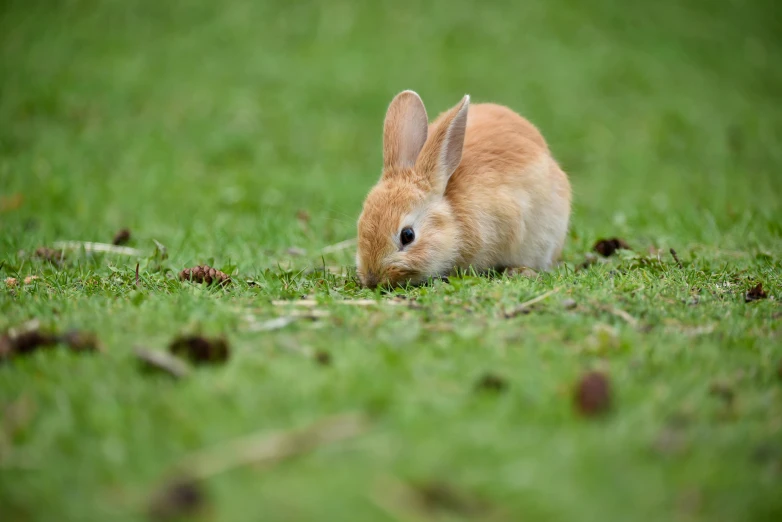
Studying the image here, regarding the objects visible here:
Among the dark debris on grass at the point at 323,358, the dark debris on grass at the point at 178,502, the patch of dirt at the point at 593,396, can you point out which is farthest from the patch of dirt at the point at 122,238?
the patch of dirt at the point at 593,396

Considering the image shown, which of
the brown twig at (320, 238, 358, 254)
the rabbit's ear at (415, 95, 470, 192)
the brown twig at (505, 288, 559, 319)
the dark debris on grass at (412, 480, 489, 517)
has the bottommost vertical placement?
the brown twig at (320, 238, 358, 254)

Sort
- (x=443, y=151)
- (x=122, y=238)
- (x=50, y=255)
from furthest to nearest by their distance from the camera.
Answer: (x=122, y=238) < (x=50, y=255) < (x=443, y=151)

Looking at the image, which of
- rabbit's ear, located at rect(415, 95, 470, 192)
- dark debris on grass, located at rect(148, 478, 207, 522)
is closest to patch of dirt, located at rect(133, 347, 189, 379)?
dark debris on grass, located at rect(148, 478, 207, 522)

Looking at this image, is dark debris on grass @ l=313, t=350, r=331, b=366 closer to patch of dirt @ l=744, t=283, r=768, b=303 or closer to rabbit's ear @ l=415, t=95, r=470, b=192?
rabbit's ear @ l=415, t=95, r=470, b=192

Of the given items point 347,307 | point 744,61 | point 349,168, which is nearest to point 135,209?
point 349,168

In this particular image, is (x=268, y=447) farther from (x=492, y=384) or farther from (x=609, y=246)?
(x=609, y=246)

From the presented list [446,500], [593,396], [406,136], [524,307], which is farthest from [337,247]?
[446,500]
